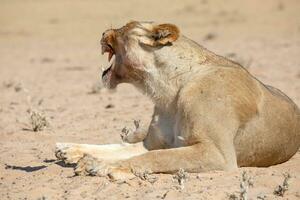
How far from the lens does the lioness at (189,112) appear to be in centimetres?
569

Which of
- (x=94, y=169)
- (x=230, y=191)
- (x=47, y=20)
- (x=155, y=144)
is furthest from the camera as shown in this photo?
(x=47, y=20)

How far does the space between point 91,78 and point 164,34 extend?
6951mm

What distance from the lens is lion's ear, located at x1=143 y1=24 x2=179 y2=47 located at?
6219 mm

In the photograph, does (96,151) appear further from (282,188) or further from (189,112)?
Answer: (282,188)

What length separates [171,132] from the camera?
20.4 feet

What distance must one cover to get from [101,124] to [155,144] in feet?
7.41

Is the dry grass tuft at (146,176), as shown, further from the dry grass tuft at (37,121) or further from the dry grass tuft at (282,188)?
the dry grass tuft at (37,121)

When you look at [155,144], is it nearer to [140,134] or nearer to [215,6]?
[140,134]

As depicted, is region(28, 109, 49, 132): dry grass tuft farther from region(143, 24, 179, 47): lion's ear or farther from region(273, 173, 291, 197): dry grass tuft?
region(273, 173, 291, 197): dry grass tuft

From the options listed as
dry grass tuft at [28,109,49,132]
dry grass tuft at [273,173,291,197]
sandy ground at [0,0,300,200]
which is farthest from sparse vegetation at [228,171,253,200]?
dry grass tuft at [28,109,49,132]

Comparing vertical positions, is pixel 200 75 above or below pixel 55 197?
above

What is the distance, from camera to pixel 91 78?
13078 mm

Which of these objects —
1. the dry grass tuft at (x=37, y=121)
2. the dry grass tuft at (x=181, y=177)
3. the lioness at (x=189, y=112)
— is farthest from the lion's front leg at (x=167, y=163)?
the dry grass tuft at (x=37, y=121)

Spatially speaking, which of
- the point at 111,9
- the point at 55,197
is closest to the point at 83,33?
the point at 111,9
